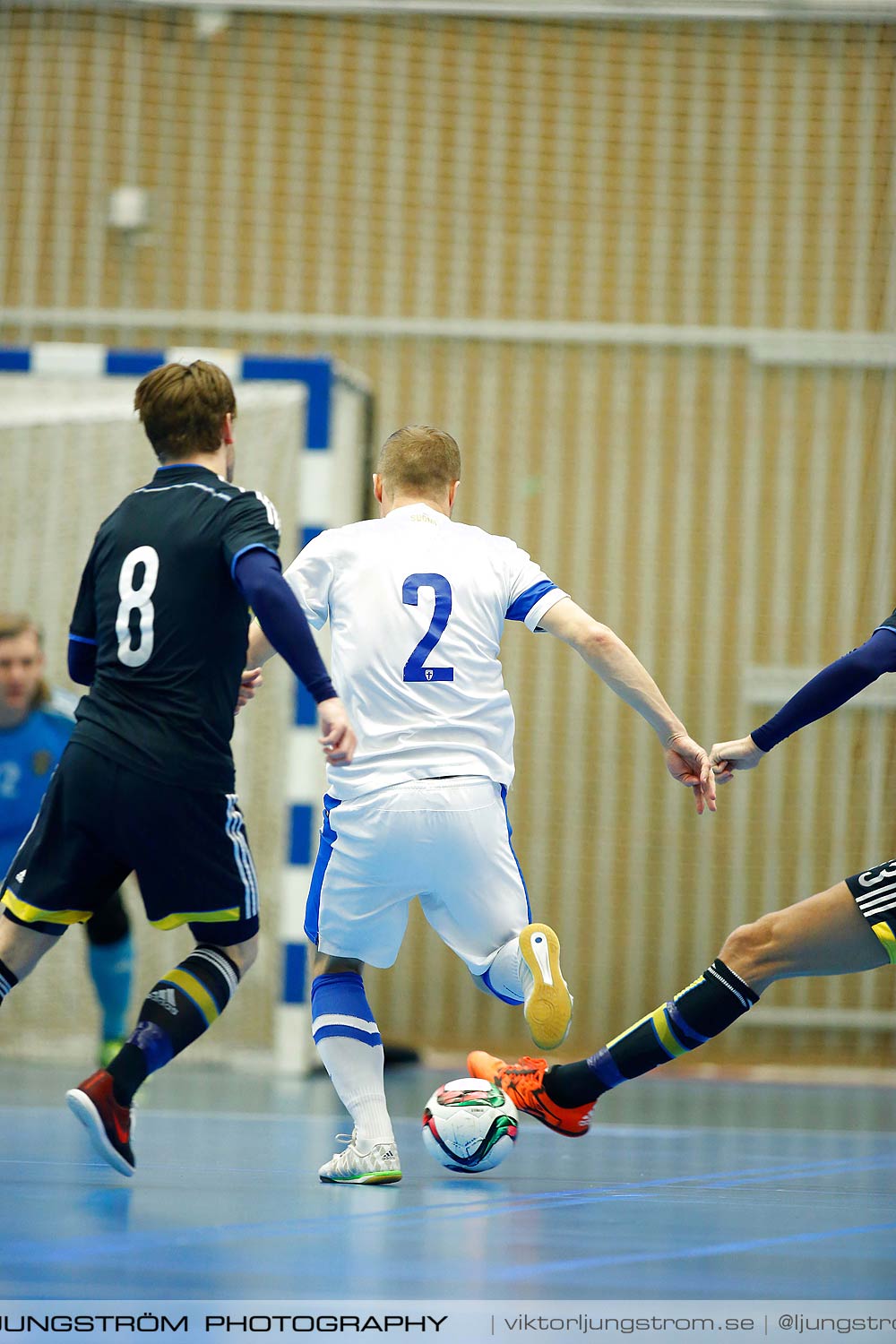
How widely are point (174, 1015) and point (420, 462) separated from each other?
55.5 inches

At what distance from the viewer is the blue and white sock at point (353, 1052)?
3734 millimetres

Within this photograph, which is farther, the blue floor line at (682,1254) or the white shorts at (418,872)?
the white shorts at (418,872)

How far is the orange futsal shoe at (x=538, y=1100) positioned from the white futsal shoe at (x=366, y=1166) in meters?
0.39

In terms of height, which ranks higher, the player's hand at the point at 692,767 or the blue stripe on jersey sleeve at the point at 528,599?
the blue stripe on jersey sleeve at the point at 528,599

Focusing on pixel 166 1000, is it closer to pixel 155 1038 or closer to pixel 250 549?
pixel 155 1038

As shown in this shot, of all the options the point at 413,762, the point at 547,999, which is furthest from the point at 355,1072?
the point at 413,762

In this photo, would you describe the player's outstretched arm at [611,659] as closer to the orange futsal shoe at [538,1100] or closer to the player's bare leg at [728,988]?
the player's bare leg at [728,988]

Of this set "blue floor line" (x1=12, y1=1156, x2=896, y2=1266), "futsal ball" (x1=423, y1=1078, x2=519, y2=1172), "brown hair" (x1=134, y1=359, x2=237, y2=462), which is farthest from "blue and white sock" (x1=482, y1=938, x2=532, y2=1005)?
"brown hair" (x1=134, y1=359, x2=237, y2=462)

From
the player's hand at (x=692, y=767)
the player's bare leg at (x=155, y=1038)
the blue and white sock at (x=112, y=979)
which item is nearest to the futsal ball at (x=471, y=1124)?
the player's bare leg at (x=155, y=1038)

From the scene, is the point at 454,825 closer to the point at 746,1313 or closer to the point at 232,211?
the point at 746,1313

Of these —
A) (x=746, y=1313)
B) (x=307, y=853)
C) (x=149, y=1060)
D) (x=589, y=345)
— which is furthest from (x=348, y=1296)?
(x=589, y=345)

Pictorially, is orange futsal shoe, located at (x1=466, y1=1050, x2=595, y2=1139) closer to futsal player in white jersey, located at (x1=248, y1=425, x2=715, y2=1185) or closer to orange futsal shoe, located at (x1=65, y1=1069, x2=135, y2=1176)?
futsal player in white jersey, located at (x1=248, y1=425, x2=715, y2=1185)

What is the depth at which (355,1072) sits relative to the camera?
3746mm

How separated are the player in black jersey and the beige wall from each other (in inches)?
165
